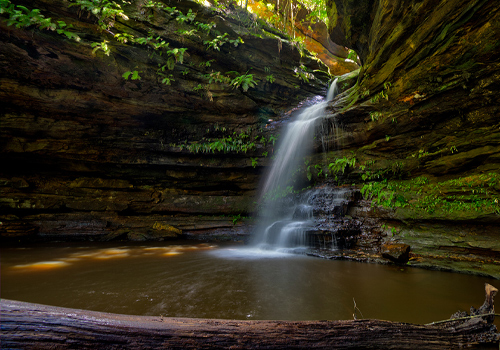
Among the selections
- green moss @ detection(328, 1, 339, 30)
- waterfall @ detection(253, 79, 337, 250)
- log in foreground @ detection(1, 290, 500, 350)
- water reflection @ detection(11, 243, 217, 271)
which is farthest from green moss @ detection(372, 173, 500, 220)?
green moss @ detection(328, 1, 339, 30)

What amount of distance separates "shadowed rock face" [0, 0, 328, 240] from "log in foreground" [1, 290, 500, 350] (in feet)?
23.2

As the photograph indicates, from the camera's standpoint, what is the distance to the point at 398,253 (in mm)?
4781

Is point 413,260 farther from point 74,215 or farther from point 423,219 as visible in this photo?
point 74,215

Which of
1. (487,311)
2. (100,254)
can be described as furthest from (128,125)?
(487,311)

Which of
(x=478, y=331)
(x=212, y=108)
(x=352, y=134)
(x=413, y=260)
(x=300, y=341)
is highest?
(x=212, y=108)

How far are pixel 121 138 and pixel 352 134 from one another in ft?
29.0

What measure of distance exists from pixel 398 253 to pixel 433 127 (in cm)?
390

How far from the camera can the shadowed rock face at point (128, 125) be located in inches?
273

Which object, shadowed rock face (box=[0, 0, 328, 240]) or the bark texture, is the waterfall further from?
the bark texture

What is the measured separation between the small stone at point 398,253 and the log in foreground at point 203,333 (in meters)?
3.55

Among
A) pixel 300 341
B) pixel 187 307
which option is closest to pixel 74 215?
pixel 187 307

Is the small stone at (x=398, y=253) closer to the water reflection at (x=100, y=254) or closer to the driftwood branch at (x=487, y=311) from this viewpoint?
the driftwood branch at (x=487, y=311)

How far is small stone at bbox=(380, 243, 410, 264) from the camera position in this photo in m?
4.77

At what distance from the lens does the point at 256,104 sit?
9.55 m
